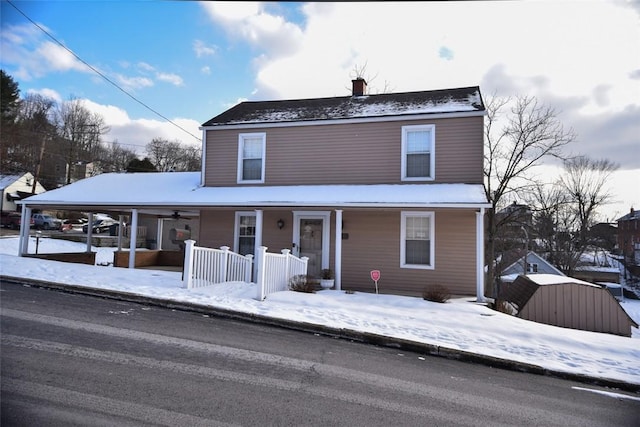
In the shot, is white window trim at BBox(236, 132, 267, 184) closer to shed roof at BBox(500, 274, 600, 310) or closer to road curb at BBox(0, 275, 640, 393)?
road curb at BBox(0, 275, 640, 393)

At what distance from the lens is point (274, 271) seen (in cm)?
971

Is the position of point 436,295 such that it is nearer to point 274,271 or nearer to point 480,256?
point 480,256

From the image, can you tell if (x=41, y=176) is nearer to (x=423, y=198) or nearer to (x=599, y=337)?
(x=423, y=198)

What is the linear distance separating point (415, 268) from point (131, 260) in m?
9.51

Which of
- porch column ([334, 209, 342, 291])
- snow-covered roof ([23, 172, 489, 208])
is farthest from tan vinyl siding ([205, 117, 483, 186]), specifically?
porch column ([334, 209, 342, 291])

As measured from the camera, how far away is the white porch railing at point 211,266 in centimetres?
946

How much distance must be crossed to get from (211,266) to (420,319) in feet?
17.5

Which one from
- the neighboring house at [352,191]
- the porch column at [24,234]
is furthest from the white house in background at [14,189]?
the neighboring house at [352,191]

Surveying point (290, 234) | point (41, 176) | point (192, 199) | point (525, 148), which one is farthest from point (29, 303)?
point (41, 176)

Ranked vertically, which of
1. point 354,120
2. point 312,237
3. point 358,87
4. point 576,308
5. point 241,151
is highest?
point 358,87

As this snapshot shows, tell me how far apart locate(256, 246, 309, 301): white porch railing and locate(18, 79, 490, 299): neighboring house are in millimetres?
1380

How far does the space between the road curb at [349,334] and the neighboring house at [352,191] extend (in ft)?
14.0

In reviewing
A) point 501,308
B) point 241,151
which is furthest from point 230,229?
point 501,308

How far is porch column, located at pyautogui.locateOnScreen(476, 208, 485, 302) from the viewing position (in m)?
10.4
